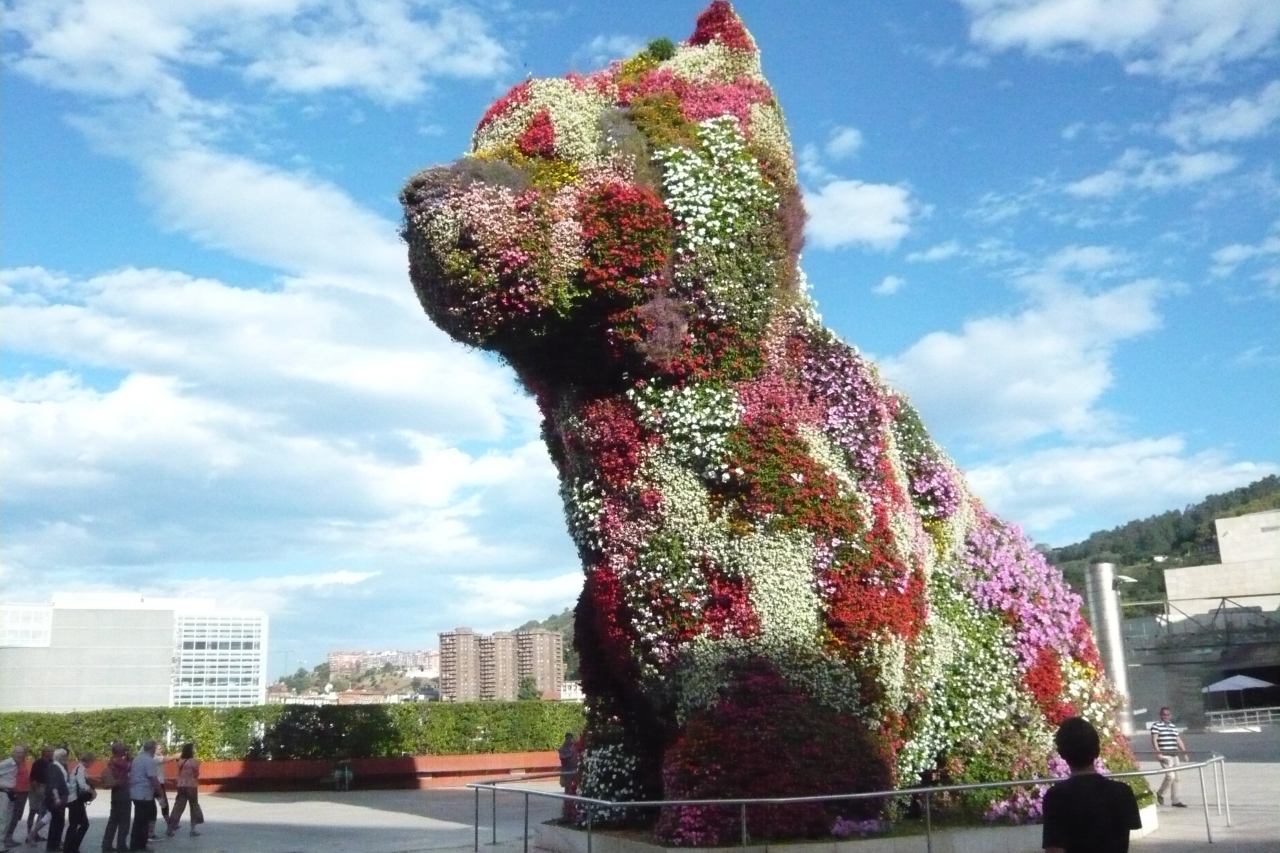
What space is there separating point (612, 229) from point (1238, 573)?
63.1 m

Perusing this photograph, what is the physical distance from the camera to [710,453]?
1018 centimetres

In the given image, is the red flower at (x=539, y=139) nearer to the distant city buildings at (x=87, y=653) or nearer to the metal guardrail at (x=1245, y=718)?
the metal guardrail at (x=1245, y=718)

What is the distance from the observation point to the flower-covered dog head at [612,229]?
10.0 meters

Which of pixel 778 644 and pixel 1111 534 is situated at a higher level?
pixel 1111 534

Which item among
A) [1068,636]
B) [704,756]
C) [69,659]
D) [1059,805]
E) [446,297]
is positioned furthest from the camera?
[69,659]

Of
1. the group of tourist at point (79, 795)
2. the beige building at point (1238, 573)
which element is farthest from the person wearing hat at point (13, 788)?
the beige building at point (1238, 573)

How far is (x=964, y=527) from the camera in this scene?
39.7 ft

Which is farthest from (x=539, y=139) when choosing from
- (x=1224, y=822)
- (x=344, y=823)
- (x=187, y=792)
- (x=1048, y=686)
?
(x=344, y=823)

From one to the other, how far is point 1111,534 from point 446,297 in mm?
173837

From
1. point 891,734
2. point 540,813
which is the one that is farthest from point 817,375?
point 540,813

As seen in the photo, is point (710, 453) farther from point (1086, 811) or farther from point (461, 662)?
point (461, 662)

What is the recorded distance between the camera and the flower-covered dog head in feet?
32.8

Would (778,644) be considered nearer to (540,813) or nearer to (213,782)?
(540,813)

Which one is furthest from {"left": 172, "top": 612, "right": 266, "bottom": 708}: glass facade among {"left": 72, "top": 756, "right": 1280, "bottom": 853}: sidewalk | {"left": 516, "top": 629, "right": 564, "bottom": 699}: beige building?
{"left": 72, "top": 756, "right": 1280, "bottom": 853}: sidewalk
